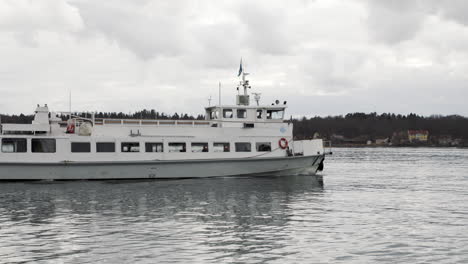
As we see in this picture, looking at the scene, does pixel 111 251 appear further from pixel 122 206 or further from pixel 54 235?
pixel 122 206

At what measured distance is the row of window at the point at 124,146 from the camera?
89.2 feet

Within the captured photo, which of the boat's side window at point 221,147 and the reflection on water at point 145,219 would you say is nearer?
the reflection on water at point 145,219

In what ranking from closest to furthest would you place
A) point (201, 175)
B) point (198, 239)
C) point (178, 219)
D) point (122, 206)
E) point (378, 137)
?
point (198, 239), point (178, 219), point (122, 206), point (201, 175), point (378, 137)

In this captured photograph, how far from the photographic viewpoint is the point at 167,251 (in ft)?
42.4

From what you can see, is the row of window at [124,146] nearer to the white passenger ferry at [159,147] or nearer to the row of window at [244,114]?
the white passenger ferry at [159,147]

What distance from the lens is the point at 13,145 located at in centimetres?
Answer: 2714

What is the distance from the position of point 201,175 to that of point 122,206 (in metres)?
10.0

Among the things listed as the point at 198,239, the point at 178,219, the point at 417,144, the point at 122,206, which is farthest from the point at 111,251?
the point at 417,144

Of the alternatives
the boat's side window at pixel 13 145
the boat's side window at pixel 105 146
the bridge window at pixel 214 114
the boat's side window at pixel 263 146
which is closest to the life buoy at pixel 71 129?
the boat's side window at pixel 105 146

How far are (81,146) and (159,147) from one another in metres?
4.28

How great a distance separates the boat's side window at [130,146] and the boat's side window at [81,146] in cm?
178

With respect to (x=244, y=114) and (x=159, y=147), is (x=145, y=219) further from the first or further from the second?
(x=244, y=114)

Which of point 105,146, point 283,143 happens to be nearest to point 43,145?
point 105,146

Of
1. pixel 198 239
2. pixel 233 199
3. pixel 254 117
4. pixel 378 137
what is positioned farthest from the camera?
pixel 378 137
